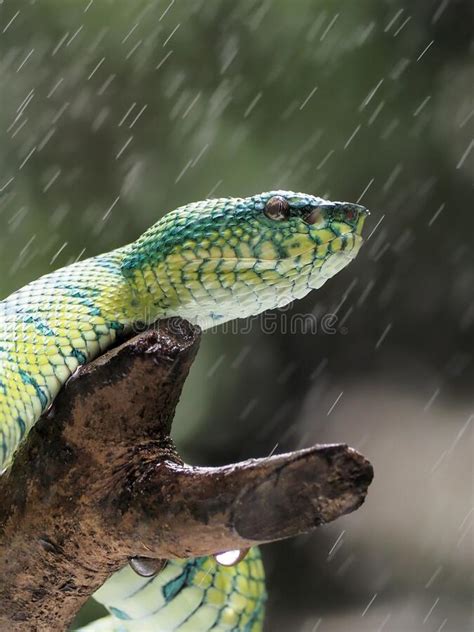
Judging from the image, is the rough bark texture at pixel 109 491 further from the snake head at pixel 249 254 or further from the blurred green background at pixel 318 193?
the blurred green background at pixel 318 193

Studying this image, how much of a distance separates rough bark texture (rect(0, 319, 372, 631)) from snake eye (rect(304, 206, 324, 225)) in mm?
228

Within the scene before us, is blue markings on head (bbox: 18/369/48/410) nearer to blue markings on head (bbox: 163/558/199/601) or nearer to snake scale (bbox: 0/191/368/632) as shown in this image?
snake scale (bbox: 0/191/368/632)

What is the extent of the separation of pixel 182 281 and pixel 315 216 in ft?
0.68

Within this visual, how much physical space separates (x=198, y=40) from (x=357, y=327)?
1.18 meters

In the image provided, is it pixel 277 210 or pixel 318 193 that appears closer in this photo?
pixel 277 210

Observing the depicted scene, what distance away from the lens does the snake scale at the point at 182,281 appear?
119 centimetres

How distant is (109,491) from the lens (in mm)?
1098

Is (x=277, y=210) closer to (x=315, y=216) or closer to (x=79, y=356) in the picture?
(x=315, y=216)

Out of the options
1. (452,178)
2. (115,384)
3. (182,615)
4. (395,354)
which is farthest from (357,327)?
(115,384)

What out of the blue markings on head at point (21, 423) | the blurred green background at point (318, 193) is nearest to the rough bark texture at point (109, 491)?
the blue markings on head at point (21, 423)

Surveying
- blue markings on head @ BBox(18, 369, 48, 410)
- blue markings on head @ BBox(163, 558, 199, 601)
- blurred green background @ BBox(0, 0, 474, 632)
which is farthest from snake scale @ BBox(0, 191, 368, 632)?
blurred green background @ BBox(0, 0, 474, 632)

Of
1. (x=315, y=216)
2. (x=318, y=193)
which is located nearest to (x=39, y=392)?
(x=315, y=216)

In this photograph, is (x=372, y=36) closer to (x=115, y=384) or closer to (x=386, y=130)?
(x=386, y=130)

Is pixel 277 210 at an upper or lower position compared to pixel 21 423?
upper
